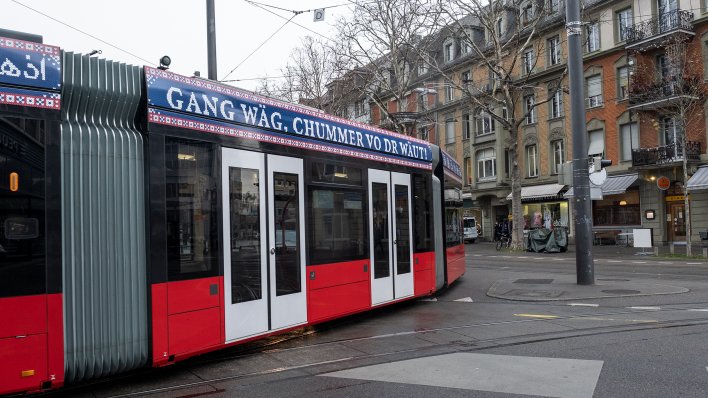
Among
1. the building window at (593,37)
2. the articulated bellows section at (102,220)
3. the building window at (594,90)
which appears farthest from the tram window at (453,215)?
the building window at (593,37)

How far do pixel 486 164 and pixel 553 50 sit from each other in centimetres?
1070

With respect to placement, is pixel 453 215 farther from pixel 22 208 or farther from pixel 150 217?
pixel 22 208

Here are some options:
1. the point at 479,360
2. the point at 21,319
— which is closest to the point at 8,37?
the point at 21,319

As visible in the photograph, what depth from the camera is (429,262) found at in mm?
10672

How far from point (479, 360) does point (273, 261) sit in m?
2.70

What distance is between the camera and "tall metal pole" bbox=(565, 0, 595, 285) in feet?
42.0

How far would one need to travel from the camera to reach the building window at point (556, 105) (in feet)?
122

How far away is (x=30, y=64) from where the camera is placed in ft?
15.9

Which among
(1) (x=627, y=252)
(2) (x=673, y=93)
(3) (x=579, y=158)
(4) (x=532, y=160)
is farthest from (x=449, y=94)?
(3) (x=579, y=158)

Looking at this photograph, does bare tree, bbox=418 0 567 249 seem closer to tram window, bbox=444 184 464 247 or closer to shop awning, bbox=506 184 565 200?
shop awning, bbox=506 184 565 200

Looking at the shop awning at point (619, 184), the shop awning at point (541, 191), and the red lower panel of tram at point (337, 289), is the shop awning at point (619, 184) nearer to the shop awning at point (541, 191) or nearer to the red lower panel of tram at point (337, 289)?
the shop awning at point (541, 191)

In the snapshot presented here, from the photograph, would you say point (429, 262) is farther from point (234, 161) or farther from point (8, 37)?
point (8, 37)

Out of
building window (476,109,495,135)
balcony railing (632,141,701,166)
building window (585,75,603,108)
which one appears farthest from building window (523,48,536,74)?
balcony railing (632,141,701,166)

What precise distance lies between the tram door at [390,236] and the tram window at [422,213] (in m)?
0.25
